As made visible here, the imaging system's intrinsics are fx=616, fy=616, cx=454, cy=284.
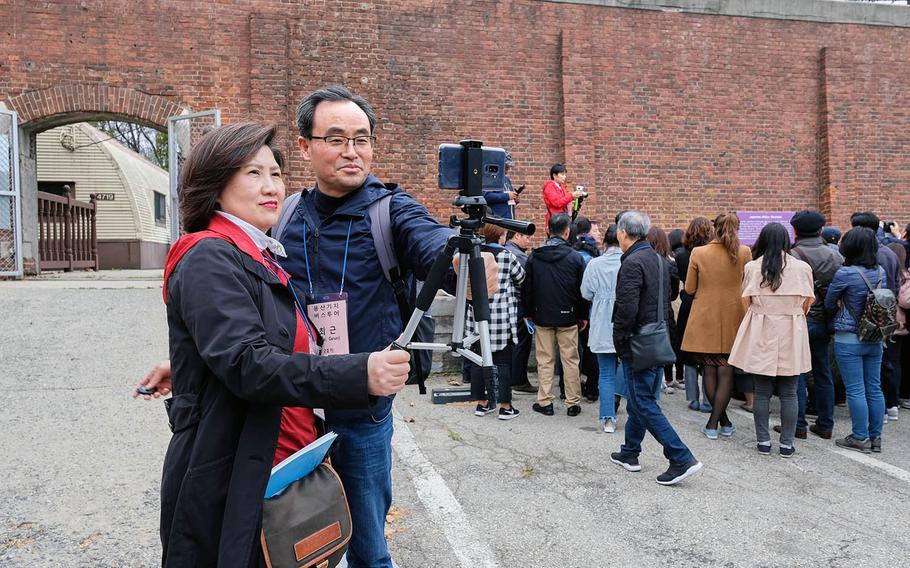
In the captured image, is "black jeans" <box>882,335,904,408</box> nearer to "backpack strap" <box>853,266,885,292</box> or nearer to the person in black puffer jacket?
"backpack strap" <box>853,266,885,292</box>

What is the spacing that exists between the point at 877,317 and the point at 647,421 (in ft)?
7.72

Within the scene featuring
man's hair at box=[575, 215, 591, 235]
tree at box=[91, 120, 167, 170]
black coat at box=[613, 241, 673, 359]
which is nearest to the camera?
black coat at box=[613, 241, 673, 359]

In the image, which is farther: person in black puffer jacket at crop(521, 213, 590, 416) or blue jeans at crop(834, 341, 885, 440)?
person in black puffer jacket at crop(521, 213, 590, 416)

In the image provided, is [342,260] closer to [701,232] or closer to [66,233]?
[701,232]

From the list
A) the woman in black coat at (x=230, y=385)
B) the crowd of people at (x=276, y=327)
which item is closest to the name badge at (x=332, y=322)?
the crowd of people at (x=276, y=327)

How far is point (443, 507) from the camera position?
156 inches

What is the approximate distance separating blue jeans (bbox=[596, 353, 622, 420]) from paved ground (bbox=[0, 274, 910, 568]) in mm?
241

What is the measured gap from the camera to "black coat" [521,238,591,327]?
6.42m

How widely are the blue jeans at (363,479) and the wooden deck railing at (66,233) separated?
557 inches

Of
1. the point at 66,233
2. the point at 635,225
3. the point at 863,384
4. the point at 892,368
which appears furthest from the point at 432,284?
the point at 66,233

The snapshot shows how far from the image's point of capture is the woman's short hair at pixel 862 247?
17.7 feet

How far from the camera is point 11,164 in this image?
10.4 m

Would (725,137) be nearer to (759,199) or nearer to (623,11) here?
(759,199)

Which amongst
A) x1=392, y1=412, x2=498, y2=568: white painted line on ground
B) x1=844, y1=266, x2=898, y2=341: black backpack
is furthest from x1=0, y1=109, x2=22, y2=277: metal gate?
x1=844, y1=266, x2=898, y2=341: black backpack
